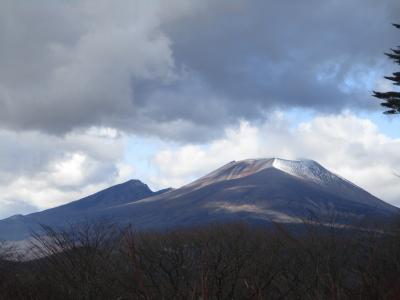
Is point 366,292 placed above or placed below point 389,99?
below

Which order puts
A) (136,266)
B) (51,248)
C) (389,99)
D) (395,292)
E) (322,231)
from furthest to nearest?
(322,231)
(51,248)
(389,99)
(395,292)
(136,266)

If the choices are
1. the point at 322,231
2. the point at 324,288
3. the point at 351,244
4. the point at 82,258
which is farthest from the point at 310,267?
the point at 324,288

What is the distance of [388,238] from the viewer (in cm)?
4759

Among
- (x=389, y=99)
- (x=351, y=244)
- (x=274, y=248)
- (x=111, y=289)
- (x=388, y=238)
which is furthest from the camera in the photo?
(x=274, y=248)

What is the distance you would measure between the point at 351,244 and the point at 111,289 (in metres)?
25.2

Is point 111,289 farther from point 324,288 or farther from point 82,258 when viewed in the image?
point 324,288

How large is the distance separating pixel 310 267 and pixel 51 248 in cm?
2214

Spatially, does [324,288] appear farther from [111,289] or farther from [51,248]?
[51,248]

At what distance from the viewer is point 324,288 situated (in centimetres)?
635

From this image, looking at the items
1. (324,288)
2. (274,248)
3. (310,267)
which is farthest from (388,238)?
(324,288)

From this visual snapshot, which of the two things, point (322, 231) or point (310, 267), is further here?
point (322, 231)

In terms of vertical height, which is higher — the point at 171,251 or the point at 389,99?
the point at 389,99

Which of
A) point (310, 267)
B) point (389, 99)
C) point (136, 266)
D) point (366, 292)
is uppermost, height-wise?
point (389, 99)

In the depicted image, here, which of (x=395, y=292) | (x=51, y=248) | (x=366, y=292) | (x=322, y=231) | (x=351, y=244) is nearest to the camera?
(x=395, y=292)
